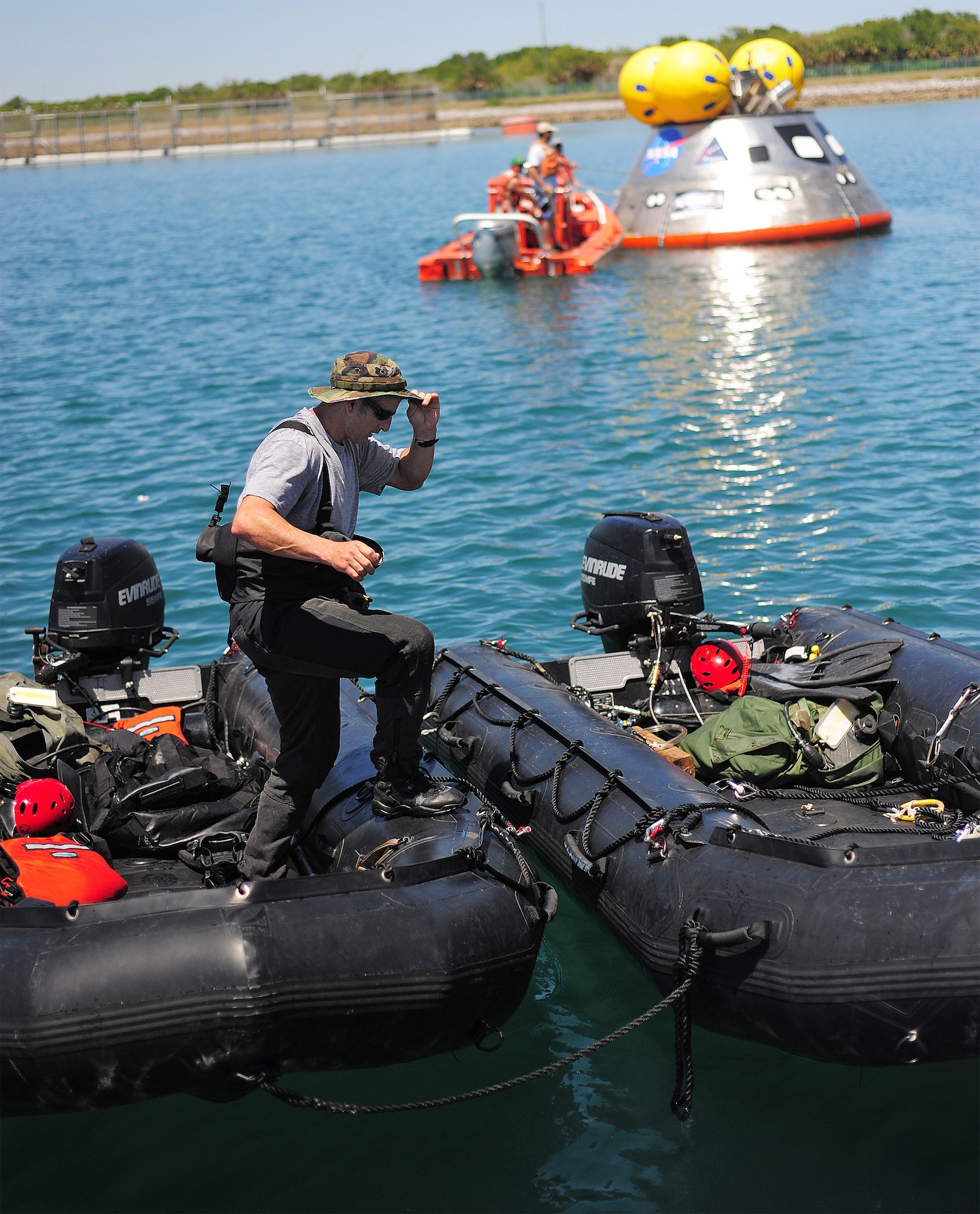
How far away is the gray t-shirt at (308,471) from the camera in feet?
13.2

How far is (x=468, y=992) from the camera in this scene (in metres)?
3.82

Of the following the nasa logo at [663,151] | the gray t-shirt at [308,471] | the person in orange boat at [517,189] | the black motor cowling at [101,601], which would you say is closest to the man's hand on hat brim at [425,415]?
the gray t-shirt at [308,471]

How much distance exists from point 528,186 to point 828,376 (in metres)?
9.08

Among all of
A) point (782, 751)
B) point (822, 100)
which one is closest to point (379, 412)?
point (782, 751)

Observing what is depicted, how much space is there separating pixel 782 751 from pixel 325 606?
208 cm

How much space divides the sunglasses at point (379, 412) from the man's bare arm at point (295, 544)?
1.75 ft

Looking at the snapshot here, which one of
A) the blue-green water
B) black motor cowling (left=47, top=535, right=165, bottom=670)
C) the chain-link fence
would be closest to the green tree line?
the chain-link fence

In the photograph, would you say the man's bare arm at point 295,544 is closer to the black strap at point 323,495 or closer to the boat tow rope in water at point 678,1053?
the black strap at point 323,495

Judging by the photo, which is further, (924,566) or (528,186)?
(528,186)

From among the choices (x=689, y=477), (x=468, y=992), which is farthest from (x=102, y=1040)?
(x=689, y=477)

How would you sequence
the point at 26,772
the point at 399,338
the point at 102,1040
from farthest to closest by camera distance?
the point at 399,338 → the point at 26,772 → the point at 102,1040

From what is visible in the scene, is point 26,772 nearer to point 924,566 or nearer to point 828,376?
point 924,566

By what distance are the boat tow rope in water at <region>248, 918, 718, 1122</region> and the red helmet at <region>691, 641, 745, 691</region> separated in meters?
2.03

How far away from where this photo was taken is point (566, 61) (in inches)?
3794
